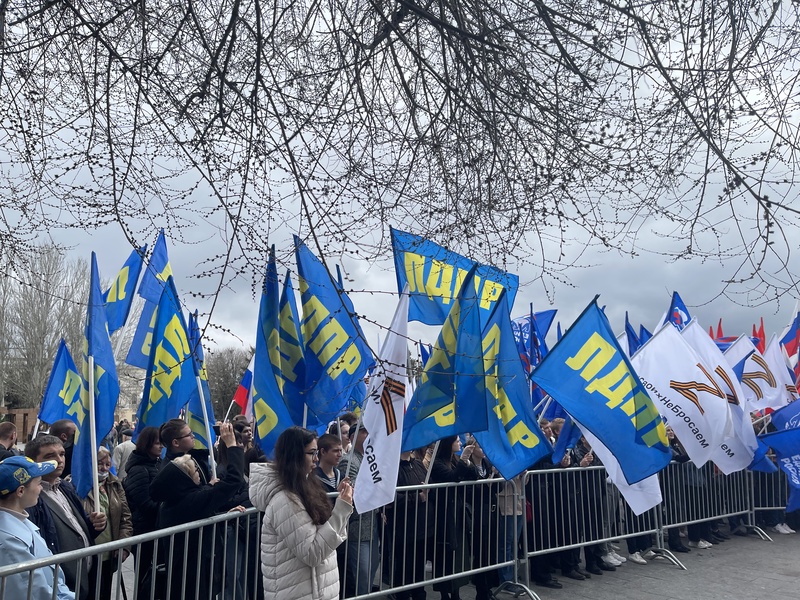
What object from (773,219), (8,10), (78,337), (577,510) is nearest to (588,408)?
(577,510)

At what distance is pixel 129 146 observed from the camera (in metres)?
5.04

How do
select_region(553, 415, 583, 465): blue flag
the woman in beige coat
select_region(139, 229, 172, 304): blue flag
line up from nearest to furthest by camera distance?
1. the woman in beige coat
2. select_region(139, 229, 172, 304): blue flag
3. select_region(553, 415, 583, 465): blue flag

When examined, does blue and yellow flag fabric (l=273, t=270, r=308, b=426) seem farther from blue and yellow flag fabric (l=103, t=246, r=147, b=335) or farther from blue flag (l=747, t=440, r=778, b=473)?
blue flag (l=747, t=440, r=778, b=473)

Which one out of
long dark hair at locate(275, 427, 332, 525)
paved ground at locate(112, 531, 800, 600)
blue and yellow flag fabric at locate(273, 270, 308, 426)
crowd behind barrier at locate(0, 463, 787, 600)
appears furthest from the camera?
paved ground at locate(112, 531, 800, 600)

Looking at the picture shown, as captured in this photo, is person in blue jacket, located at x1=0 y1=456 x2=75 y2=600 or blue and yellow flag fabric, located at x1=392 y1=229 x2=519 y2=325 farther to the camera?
blue and yellow flag fabric, located at x1=392 y1=229 x2=519 y2=325

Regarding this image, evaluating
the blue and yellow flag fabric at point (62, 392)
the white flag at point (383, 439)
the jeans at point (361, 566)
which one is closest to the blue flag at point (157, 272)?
the blue and yellow flag fabric at point (62, 392)

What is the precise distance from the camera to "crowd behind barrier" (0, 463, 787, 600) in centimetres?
507

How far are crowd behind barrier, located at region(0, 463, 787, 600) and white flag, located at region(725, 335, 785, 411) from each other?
52.5 inches

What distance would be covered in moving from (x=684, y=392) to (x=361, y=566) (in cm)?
437

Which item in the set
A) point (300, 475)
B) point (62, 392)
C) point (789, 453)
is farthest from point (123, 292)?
point (789, 453)

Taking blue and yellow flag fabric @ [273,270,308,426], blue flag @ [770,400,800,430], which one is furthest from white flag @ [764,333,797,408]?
blue and yellow flag fabric @ [273,270,308,426]

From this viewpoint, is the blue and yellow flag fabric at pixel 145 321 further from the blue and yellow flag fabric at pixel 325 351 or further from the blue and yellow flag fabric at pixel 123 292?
the blue and yellow flag fabric at pixel 325 351

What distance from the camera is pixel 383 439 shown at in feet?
19.0

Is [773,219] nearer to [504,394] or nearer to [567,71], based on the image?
[567,71]
